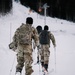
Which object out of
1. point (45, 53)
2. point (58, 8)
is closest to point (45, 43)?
point (45, 53)

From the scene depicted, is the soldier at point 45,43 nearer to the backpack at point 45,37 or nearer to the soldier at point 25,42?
the backpack at point 45,37

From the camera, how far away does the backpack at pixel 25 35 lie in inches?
336

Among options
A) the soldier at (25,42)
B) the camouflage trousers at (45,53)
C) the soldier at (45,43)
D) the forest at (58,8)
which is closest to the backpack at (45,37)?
the soldier at (45,43)

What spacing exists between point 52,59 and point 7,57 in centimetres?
230

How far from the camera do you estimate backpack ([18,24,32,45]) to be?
853 cm

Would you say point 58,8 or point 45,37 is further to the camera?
point 58,8

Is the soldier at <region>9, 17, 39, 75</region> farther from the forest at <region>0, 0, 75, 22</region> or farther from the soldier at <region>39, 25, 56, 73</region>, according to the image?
the forest at <region>0, 0, 75, 22</region>

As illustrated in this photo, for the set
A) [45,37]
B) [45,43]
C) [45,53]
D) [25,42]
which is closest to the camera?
[25,42]

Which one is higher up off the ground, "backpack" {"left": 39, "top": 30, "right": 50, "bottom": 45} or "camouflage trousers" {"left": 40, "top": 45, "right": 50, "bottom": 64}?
"backpack" {"left": 39, "top": 30, "right": 50, "bottom": 45}

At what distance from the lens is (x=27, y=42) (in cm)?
854

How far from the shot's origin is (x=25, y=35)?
28.0 feet

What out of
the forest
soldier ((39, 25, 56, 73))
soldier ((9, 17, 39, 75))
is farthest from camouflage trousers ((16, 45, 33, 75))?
the forest

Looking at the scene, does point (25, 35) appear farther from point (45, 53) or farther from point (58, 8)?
point (58, 8)

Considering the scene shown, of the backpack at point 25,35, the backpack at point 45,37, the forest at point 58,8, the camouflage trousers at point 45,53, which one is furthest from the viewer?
the forest at point 58,8
